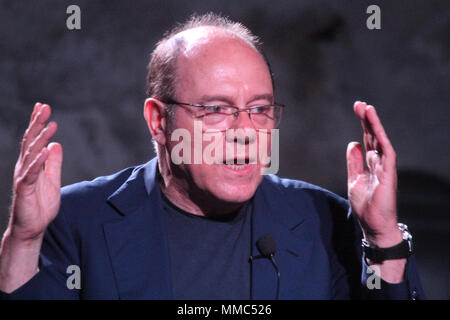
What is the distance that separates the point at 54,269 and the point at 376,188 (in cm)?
110

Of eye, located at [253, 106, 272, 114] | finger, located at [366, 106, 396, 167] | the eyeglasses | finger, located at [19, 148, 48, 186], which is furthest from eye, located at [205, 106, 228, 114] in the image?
finger, located at [19, 148, 48, 186]

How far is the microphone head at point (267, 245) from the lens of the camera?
6.05ft

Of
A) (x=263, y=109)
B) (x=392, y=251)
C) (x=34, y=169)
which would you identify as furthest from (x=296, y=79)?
(x=34, y=169)

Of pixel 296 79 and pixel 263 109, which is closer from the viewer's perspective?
pixel 263 109

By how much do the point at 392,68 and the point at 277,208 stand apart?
43.5 inches

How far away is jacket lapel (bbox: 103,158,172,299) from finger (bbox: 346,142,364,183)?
69 cm

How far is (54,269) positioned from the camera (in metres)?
1.78

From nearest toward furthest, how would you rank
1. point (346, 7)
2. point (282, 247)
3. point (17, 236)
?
point (17, 236)
point (282, 247)
point (346, 7)

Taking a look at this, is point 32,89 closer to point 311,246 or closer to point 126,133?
point 126,133

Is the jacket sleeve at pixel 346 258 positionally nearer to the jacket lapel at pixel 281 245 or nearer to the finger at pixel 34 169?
the jacket lapel at pixel 281 245

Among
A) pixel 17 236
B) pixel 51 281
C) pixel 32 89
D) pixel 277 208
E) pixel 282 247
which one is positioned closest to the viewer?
pixel 17 236

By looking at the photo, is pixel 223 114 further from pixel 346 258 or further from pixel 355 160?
pixel 346 258
